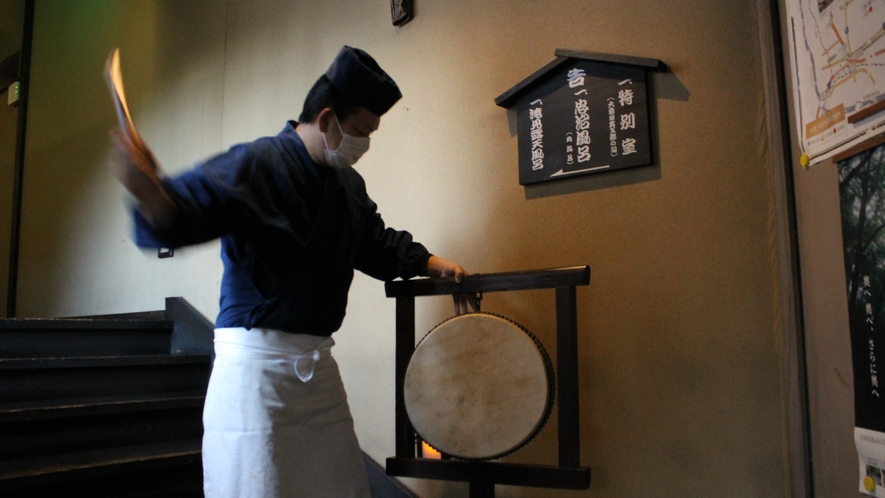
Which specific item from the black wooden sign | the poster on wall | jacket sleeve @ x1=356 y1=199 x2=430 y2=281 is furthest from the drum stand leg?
the black wooden sign

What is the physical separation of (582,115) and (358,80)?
814 millimetres

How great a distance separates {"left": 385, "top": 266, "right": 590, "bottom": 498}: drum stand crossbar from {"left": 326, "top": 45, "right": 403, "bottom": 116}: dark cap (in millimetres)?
553

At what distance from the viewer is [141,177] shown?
3.95ft

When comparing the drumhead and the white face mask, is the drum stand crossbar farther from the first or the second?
the white face mask

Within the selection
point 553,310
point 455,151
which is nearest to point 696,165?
point 553,310

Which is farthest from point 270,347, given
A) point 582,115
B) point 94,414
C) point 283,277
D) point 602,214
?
point 94,414

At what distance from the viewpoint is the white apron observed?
1406 millimetres

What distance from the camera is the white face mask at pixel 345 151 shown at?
1574 mm

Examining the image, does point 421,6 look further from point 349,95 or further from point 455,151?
point 349,95

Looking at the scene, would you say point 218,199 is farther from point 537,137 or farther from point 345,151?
point 537,137

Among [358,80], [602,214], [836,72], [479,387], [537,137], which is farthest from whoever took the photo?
[537,137]

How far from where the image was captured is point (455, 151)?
240 centimetres

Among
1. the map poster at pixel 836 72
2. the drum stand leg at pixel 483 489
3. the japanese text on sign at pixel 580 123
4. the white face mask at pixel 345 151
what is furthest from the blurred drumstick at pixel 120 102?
the map poster at pixel 836 72

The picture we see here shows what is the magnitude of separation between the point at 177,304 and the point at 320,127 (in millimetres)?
2334
